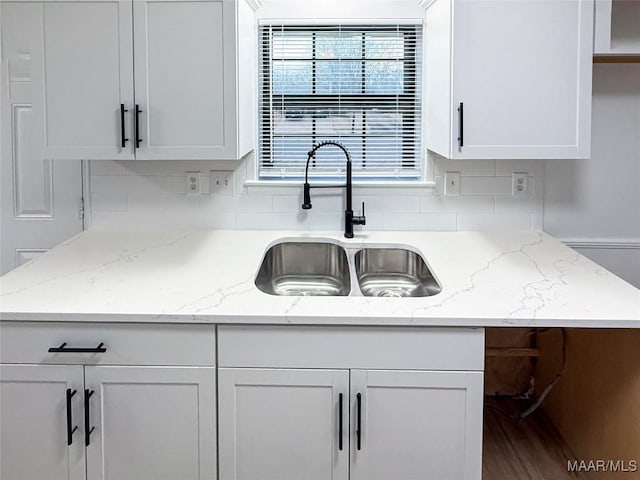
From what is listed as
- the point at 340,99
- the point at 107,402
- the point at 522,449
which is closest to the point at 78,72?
the point at 340,99

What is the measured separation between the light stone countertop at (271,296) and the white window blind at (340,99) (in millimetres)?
427

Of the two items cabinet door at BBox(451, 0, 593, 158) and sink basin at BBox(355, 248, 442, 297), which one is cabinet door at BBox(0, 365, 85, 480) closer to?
sink basin at BBox(355, 248, 442, 297)

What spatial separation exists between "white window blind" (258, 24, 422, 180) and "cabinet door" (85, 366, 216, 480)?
1356 mm

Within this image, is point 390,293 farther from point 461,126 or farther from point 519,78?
point 519,78

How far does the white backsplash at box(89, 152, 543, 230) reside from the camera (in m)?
3.11

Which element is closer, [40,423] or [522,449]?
[40,423]

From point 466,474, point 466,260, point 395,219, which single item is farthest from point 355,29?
point 466,474

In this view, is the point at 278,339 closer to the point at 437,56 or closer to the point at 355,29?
the point at 437,56

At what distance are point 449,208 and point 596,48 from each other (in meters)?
0.93

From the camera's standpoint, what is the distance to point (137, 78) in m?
2.57

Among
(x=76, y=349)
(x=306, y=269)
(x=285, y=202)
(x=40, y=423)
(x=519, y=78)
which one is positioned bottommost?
(x=40, y=423)

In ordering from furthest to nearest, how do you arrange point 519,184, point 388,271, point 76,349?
1. point 519,184
2. point 388,271
3. point 76,349

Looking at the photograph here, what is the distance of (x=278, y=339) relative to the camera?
203cm

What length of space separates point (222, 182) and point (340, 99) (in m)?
0.66
